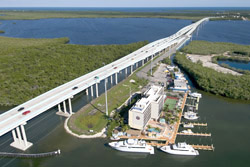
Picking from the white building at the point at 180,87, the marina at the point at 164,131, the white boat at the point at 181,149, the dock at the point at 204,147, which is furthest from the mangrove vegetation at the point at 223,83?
the white boat at the point at 181,149

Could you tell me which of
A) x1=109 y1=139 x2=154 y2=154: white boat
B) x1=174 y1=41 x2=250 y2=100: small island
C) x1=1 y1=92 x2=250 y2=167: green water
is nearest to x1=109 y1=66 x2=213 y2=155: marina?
x1=1 y1=92 x2=250 y2=167: green water

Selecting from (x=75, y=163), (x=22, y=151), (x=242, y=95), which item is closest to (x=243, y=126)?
(x=242, y=95)

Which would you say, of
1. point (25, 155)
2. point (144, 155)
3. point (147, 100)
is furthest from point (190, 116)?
point (25, 155)

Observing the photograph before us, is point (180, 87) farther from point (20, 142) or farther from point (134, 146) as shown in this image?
point (20, 142)

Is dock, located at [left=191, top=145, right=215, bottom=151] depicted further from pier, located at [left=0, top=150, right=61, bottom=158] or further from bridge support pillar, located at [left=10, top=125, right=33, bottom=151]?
bridge support pillar, located at [left=10, top=125, right=33, bottom=151]

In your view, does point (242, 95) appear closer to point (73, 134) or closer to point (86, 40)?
point (73, 134)

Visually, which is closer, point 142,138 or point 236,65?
point 142,138

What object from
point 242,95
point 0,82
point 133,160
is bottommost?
point 133,160
